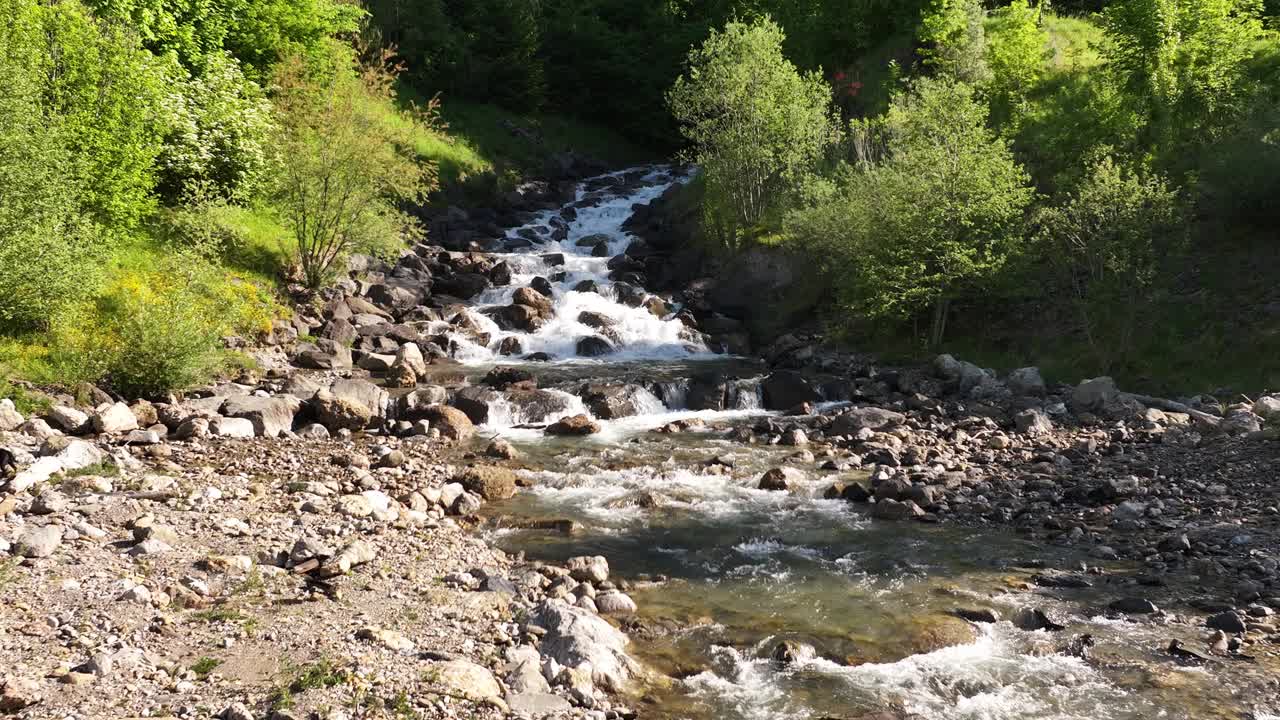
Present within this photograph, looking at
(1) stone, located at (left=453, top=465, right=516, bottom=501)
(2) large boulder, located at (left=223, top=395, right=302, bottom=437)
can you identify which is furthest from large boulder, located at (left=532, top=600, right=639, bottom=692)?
(2) large boulder, located at (left=223, top=395, right=302, bottom=437)

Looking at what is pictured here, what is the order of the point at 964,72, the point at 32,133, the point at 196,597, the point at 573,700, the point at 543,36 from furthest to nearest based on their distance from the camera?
the point at 543,36 → the point at 964,72 → the point at 32,133 → the point at 196,597 → the point at 573,700

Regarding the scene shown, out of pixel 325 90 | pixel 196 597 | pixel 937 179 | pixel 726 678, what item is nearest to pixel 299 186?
pixel 325 90

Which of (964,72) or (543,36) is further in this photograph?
(543,36)

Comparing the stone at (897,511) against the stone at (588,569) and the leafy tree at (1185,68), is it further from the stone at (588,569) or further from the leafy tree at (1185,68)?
the leafy tree at (1185,68)

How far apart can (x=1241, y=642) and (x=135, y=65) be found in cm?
2883

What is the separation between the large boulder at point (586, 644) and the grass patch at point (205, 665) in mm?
3361

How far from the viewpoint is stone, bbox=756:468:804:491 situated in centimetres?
1784

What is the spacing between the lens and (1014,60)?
38812mm

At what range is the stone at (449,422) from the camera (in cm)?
2152

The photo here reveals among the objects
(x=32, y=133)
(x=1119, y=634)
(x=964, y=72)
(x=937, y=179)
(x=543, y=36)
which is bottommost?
(x=1119, y=634)

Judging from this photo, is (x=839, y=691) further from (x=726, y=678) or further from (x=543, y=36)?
(x=543, y=36)

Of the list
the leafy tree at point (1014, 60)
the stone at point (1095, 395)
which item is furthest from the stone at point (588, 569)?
the leafy tree at point (1014, 60)

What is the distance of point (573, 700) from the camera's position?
899 cm

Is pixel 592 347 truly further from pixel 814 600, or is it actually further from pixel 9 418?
Result: pixel 814 600
